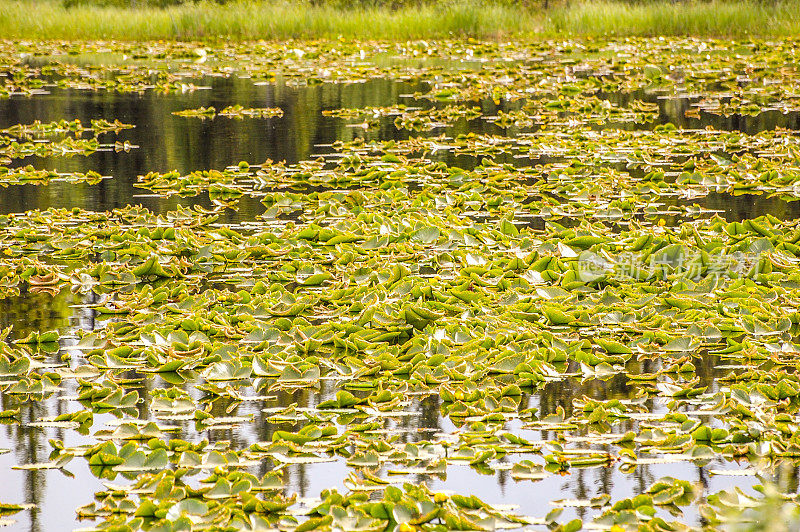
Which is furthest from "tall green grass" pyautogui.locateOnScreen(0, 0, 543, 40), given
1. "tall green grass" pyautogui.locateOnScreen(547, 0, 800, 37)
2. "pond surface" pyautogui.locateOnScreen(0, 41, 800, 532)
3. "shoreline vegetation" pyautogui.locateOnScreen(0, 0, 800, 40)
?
"pond surface" pyautogui.locateOnScreen(0, 41, 800, 532)

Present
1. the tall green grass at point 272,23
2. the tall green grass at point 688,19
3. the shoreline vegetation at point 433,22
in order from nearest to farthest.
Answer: the tall green grass at point 688,19
the shoreline vegetation at point 433,22
the tall green grass at point 272,23

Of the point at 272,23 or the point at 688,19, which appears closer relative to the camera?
the point at 688,19

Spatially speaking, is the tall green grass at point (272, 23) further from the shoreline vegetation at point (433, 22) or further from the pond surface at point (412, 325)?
the pond surface at point (412, 325)

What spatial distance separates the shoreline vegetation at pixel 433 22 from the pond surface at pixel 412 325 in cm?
1437

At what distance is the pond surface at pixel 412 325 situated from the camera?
3490mm

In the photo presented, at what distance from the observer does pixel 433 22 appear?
83.7 feet

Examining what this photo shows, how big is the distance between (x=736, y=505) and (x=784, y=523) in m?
0.17

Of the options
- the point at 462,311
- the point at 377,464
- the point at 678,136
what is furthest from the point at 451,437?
the point at 678,136

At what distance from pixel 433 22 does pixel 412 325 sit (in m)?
21.5

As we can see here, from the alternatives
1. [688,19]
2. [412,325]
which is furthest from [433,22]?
[412,325]

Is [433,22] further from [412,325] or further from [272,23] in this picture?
[412,325]

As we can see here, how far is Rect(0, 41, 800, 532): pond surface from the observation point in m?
3.49

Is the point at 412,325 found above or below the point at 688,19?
below

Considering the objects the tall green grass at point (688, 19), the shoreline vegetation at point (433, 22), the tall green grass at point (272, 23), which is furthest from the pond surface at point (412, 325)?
the tall green grass at point (272, 23)
